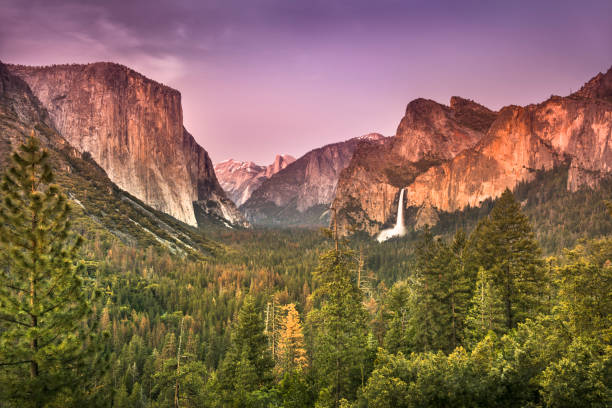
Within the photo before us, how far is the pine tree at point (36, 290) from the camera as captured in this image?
11.1m

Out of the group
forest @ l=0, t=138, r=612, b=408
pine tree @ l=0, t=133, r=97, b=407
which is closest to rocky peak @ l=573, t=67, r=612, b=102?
forest @ l=0, t=138, r=612, b=408

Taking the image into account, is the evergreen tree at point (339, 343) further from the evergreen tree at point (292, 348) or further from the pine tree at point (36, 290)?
the evergreen tree at point (292, 348)

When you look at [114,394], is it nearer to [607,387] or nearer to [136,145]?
[607,387]

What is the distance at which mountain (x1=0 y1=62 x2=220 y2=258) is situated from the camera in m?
131

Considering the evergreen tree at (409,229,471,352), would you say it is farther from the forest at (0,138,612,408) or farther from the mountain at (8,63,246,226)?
the mountain at (8,63,246,226)

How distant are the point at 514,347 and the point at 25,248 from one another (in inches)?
862

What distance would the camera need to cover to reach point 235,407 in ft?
64.2

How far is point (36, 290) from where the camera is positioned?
11.7m

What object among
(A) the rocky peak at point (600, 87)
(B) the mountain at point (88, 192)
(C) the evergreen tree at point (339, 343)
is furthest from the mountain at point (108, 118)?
(A) the rocky peak at point (600, 87)

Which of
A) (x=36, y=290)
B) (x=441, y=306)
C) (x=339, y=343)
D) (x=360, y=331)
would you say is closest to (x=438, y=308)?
(x=441, y=306)

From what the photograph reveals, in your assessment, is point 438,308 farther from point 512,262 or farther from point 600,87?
point 600,87

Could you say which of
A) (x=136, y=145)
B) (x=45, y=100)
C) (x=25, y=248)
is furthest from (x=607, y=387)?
(x=45, y=100)

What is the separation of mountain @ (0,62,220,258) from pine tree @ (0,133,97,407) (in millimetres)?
123091

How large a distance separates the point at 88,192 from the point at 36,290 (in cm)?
15520
